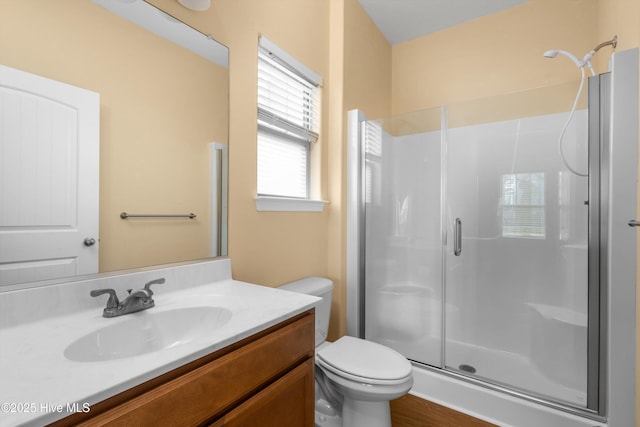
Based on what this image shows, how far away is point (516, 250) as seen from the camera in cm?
201

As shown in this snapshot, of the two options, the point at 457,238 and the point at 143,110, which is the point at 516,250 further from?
the point at 143,110

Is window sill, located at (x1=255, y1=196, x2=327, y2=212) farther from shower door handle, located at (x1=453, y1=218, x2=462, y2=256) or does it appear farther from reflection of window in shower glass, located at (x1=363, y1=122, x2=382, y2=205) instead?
shower door handle, located at (x1=453, y1=218, x2=462, y2=256)

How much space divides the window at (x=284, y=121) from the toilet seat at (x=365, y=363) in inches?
35.4

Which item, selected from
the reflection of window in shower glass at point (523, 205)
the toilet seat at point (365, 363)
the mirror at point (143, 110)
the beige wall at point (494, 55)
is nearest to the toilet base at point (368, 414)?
the toilet seat at point (365, 363)

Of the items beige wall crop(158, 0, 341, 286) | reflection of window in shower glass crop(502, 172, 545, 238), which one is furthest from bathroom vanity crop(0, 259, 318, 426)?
reflection of window in shower glass crop(502, 172, 545, 238)

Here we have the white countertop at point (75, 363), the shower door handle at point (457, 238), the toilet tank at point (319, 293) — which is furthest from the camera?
the shower door handle at point (457, 238)

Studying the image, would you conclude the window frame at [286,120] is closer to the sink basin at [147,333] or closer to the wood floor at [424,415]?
the sink basin at [147,333]

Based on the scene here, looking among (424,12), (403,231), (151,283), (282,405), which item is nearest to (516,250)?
(403,231)

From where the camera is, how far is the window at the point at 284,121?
1604mm

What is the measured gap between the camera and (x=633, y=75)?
1.35 meters

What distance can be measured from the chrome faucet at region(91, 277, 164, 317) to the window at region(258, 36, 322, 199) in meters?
0.78

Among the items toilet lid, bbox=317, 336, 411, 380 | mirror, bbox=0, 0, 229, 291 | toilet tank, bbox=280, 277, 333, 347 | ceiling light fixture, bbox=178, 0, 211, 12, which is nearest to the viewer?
mirror, bbox=0, 0, 229, 291

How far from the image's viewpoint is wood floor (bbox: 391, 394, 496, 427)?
159cm

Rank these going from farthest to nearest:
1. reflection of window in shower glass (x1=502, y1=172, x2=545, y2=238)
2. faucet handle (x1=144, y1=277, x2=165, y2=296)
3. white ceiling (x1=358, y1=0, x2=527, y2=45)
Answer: white ceiling (x1=358, y1=0, x2=527, y2=45), reflection of window in shower glass (x1=502, y1=172, x2=545, y2=238), faucet handle (x1=144, y1=277, x2=165, y2=296)
